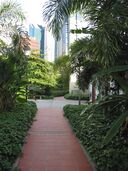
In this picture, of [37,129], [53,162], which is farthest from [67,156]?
[37,129]

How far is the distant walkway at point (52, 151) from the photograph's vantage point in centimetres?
707

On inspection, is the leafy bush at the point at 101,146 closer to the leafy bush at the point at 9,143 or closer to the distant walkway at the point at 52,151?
the distant walkway at the point at 52,151

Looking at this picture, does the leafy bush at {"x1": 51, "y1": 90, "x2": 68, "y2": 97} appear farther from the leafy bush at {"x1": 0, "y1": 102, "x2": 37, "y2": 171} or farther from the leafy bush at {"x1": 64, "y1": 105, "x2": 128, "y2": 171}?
the leafy bush at {"x1": 64, "y1": 105, "x2": 128, "y2": 171}

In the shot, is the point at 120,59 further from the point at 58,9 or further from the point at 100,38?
the point at 58,9

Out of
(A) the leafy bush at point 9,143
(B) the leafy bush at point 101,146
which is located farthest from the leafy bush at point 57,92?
(B) the leafy bush at point 101,146

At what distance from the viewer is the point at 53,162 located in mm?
7371

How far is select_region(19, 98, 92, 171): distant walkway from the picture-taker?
707 cm

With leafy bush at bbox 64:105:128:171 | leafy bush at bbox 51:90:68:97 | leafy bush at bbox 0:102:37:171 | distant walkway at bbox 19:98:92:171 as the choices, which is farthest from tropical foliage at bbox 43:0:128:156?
leafy bush at bbox 51:90:68:97

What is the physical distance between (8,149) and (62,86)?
34592 millimetres

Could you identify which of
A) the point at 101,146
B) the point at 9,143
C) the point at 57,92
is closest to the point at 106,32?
the point at 101,146

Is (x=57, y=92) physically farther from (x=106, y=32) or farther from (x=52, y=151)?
(x=106, y=32)

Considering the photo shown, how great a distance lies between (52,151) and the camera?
27.6 feet

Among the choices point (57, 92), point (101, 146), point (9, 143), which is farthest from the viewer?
point (57, 92)

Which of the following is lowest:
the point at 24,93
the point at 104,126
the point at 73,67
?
the point at 104,126
